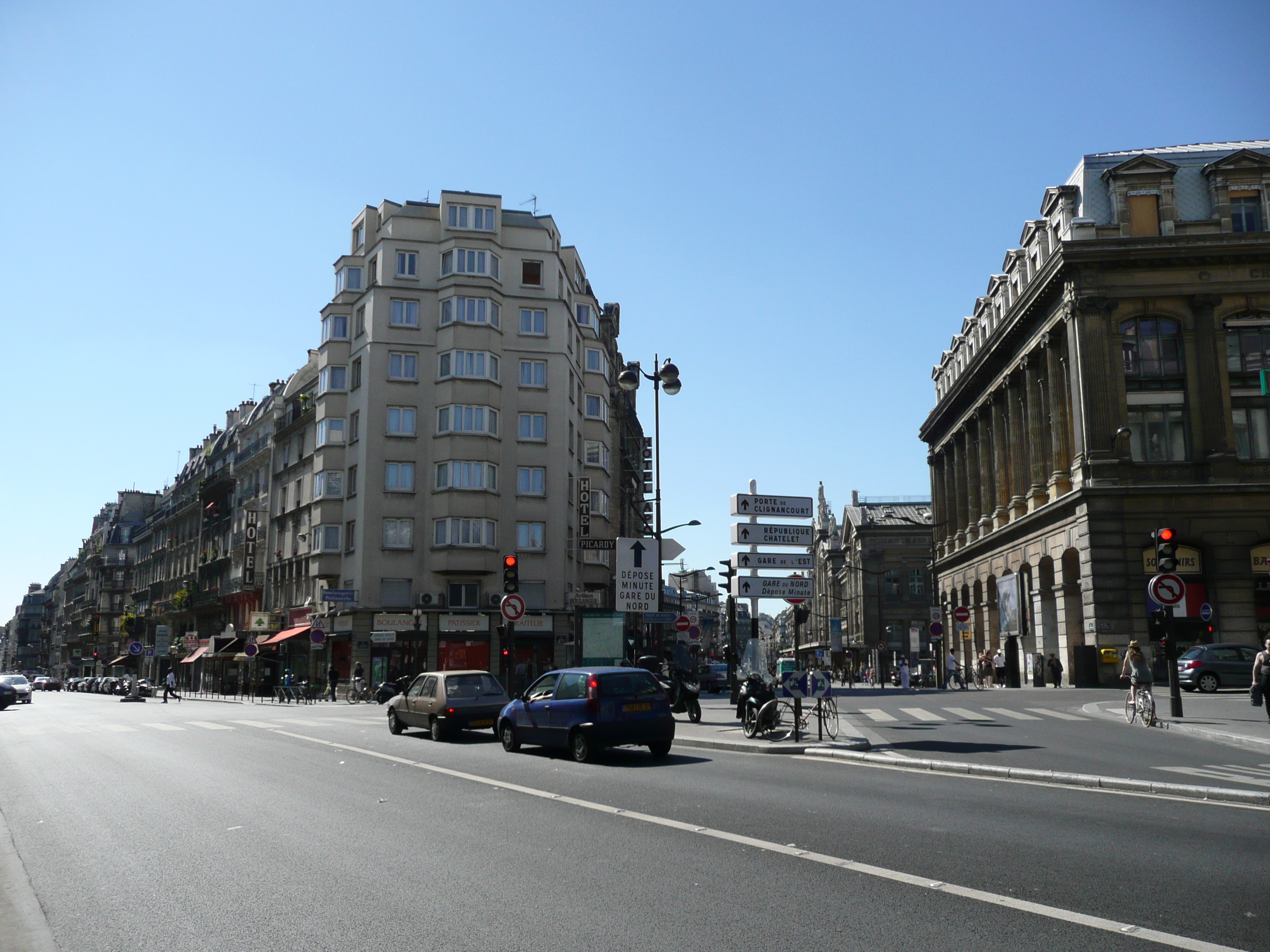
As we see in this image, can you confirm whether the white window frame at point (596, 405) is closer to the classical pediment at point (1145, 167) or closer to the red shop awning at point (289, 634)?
the red shop awning at point (289, 634)

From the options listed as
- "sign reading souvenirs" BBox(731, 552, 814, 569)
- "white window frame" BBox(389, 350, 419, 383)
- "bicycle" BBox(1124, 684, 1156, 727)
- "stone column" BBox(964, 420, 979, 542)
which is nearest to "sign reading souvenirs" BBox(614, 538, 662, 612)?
"sign reading souvenirs" BBox(731, 552, 814, 569)

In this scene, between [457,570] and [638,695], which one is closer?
[638,695]

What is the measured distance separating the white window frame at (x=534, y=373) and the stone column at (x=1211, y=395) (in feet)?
95.9

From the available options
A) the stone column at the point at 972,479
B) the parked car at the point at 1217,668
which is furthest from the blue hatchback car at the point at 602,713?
the stone column at the point at 972,479

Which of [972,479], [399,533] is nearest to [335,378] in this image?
[399,533]

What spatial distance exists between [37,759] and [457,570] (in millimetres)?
29960

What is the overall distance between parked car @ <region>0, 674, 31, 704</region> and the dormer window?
97.8 feet

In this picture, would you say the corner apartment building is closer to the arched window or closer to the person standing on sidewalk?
the arched window

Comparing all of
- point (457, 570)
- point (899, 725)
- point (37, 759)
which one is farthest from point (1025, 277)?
point (37, 759)

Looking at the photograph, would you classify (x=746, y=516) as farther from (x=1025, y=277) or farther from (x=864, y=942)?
(x=1025, y=277)

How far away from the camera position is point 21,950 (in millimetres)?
5496

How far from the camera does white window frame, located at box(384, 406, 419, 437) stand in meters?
49.2

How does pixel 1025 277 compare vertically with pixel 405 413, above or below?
above

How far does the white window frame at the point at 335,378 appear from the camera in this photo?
52.0m
